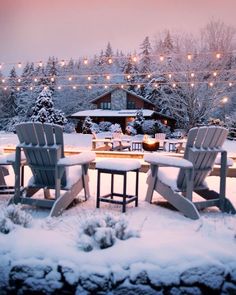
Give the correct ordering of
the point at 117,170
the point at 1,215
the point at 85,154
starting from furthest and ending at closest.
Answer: the point at 85,154, the point at 117,170, the point at 1,215

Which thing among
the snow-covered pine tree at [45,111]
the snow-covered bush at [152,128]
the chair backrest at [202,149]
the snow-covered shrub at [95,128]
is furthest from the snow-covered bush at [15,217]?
the snow-covered pine tree at [45,111]

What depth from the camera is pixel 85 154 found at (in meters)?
4.39

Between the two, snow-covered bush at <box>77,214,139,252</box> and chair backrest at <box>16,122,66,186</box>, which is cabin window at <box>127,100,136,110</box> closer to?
chair backrest at <box>16,122,66,186</box>

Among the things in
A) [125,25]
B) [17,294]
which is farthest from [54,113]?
[17,294]

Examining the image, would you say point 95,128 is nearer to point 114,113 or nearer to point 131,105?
point 114,113

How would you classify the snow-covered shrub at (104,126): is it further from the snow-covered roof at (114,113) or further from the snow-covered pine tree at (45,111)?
the snow-covered pine tree at (45,111)

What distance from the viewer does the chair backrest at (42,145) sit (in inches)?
154

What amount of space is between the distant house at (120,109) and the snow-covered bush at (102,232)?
73.5ft

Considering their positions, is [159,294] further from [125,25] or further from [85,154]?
[125,25]

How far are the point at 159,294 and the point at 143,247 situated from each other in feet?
1.17

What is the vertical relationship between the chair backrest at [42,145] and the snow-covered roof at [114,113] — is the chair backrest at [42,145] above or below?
above

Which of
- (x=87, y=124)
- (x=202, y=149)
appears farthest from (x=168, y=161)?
(x=87, y=124)

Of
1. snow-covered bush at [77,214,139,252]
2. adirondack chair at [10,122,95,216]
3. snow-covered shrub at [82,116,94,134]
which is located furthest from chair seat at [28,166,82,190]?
snow-covered shrub at [82,116,94,134]

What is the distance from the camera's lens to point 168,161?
13.1 feet
